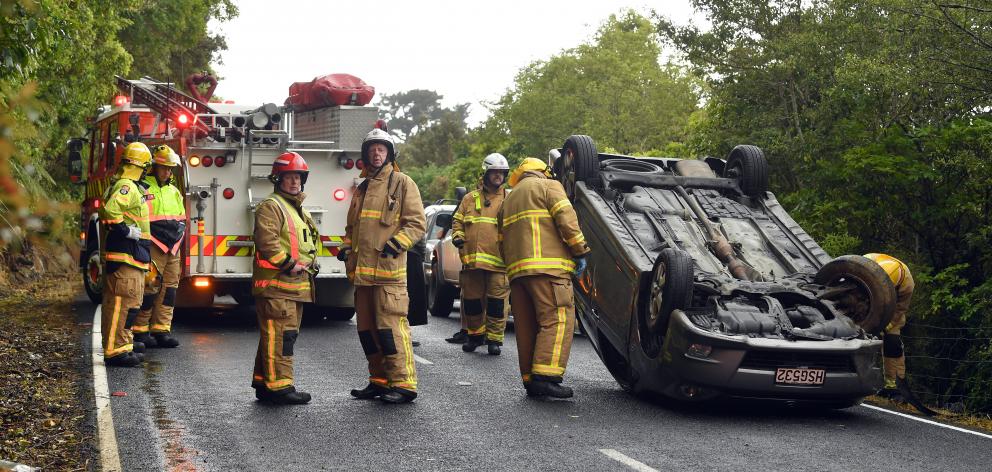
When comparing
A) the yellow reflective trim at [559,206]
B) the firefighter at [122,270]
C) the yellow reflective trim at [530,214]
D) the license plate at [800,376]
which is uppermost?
the yellow reflective trim at [559,206]

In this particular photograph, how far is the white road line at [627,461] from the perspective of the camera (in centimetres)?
612

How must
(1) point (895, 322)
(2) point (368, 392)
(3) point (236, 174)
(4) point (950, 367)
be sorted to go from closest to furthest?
(2) point (368, 392)
(1) point (895, 322)
(4) point (950, 367)
(3) point (236, 174)

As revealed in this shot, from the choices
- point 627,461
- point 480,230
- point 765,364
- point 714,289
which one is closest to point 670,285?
point 714,289

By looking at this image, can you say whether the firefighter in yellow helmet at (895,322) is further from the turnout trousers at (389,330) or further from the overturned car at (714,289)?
the turnout trousers at (389,330)

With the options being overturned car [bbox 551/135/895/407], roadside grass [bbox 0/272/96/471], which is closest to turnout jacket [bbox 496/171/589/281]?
overturned car [bbox 551/135/895/407]

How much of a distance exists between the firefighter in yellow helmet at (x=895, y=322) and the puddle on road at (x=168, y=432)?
5520 millimetres

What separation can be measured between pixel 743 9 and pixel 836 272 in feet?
34.9

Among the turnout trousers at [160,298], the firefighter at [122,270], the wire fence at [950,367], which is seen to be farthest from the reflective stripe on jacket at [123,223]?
→ the wire fence at [950,367]

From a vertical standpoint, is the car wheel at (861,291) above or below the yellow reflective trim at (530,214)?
below

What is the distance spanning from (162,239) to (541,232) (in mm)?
4291

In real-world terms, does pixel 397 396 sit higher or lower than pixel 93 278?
lower

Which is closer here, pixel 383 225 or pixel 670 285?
pixel 670 285

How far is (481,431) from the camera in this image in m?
7.21

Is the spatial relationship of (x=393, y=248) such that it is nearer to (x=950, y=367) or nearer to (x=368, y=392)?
(x=368, y=392)
